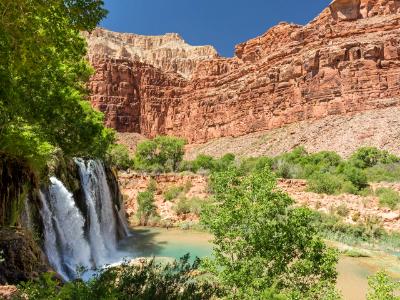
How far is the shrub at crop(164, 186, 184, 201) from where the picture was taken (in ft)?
120

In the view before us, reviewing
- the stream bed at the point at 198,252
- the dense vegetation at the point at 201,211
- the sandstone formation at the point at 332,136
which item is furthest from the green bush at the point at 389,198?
the dense vegetation at the point at 201,211

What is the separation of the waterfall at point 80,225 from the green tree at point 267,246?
15.0 feet

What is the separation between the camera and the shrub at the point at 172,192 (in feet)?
120

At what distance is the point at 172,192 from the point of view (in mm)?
36781

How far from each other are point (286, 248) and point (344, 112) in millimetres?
52577

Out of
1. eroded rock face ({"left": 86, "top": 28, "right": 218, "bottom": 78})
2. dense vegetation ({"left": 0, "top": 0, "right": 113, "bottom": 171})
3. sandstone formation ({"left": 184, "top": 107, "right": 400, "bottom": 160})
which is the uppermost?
eroded rock face ({"left": 86, "top": 28, "right": 218, "bottom": 78})

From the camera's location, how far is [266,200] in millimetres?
8648

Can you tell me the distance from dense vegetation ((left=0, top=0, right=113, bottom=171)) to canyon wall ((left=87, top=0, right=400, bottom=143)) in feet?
153

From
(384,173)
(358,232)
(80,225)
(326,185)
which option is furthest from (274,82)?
(80,225)

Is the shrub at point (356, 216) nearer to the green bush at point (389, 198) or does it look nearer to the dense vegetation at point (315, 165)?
the green bush at point (389, 198)

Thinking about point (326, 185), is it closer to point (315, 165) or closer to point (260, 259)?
point (315, 165)

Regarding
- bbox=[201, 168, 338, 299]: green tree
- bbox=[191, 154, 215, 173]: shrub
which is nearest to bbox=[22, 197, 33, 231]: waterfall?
bbox=[201, 168, 338, 299]: green tree

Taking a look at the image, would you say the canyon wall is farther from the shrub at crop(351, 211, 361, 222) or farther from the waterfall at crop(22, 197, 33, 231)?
the waterfall at crop(22, 197, 33, 231)

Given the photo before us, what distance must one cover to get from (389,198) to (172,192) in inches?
717
